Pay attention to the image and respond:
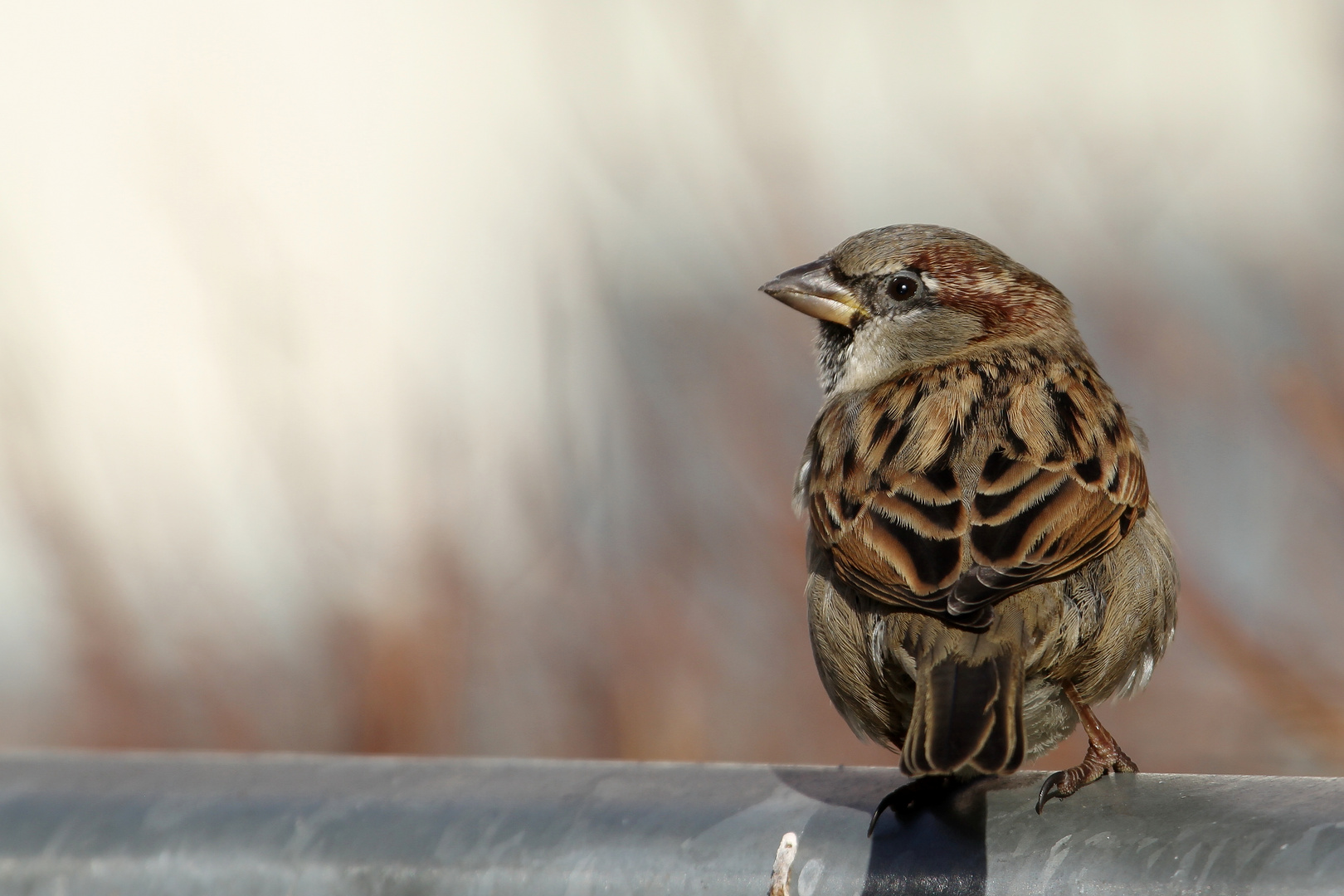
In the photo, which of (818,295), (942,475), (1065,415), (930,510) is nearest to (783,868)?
(930,510)

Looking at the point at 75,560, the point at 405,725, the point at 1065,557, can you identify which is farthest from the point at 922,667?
the point at 75,560

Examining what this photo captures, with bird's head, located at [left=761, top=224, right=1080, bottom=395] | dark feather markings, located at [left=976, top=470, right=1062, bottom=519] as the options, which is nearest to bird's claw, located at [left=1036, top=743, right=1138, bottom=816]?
dark feather markings, located at [left=976, top=470, right=1062, bottom=519]

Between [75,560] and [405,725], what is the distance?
50.2 inches

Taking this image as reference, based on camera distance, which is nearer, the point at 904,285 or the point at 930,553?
the point at 930,553

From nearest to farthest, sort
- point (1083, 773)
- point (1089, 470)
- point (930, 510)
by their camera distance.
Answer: point (1083, 773)
point (930, 510)
point (1089, 470)

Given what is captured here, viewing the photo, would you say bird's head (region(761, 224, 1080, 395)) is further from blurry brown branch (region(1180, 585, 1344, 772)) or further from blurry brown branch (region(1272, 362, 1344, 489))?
blurry brown branch (region(1180, 585, 1344, 772))

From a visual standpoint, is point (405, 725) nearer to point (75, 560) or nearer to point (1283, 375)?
point (75, 560)

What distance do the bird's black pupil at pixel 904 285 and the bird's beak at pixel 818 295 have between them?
10 centimetres

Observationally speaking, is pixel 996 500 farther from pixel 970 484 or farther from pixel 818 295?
pixel 818 295

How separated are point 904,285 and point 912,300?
4 cm

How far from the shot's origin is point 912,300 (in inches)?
143

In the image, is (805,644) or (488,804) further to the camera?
(805,644)

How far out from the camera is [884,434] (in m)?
3.03

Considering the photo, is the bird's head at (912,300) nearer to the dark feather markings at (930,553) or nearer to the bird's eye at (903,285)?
the bird's eye at (903,285)
